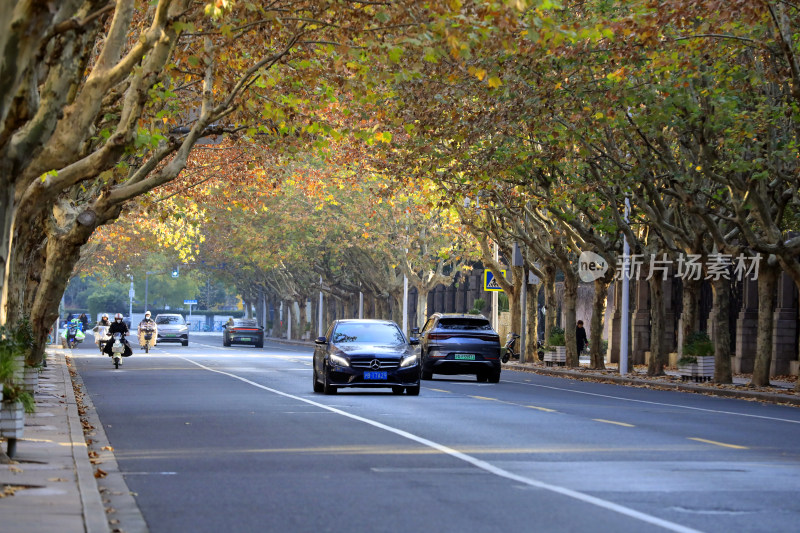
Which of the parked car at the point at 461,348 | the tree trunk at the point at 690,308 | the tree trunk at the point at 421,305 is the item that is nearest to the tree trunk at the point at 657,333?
the tree trunk at the point at 690,308

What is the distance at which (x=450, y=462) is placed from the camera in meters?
14.0

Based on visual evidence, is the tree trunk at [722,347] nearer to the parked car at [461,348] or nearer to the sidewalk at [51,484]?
the parked car at [461,348]

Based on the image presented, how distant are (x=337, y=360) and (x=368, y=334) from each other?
126cm

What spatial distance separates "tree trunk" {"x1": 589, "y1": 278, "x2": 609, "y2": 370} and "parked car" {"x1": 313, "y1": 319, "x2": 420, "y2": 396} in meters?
17.9

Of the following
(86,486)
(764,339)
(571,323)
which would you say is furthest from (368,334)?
(571,323)

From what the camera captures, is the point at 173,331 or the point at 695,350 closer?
the point at 695,350

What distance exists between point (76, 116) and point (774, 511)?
27.7ft

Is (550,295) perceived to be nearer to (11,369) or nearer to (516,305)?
(516,305)

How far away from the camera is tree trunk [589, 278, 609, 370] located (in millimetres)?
44125

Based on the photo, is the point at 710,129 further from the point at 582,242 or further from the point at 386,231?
the point at 386,231

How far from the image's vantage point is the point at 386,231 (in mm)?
63594

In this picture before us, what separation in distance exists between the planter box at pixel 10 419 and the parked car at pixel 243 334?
6081cm

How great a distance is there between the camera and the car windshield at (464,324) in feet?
114

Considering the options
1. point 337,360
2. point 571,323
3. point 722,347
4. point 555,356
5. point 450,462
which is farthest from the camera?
point 555,356
